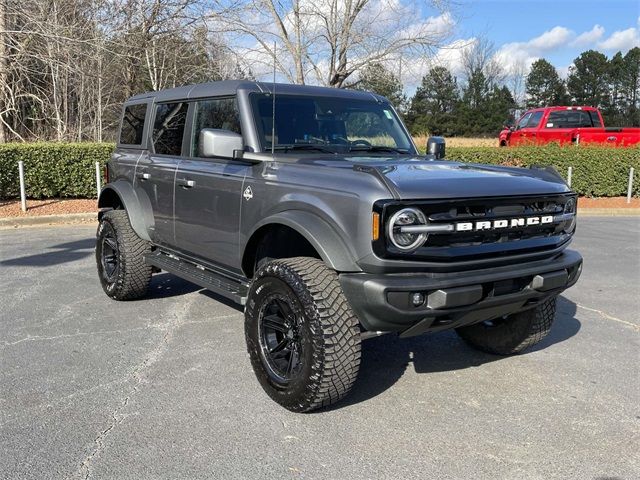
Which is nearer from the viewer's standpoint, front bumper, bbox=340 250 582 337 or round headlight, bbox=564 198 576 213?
front bumper, bbox=340 250 582 337

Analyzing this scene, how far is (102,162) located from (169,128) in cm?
863

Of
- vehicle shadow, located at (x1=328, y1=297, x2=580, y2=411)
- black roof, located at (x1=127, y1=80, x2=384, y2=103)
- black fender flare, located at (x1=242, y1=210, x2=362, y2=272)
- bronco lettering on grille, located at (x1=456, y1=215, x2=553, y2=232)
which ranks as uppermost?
black roof, located at (x1=127, y1=80, x2=384, y2=103)

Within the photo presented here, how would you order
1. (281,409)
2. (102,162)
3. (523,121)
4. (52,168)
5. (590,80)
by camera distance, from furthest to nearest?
1. (590,80)
2. (523,121)
3. (102,162)
4. (52,168)
5. (281,409)

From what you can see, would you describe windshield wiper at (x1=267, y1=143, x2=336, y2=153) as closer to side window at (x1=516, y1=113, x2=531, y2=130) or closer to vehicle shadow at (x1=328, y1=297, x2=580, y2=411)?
vehicle shadow at (x1=328, y1=297, x2=580, y2=411)

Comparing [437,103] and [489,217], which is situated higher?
[437,103]

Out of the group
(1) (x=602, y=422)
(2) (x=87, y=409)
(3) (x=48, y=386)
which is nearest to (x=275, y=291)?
(2) (x=87, y=409)

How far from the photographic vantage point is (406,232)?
304cm

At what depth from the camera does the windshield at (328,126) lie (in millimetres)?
4281

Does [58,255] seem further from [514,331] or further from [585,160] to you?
[585,160]

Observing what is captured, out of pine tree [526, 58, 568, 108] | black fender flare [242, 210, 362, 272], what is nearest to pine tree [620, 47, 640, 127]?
pine tree [526, 58, 568, 108]

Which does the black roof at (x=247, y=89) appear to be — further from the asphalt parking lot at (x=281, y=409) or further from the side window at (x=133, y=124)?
the asphalt parking lot at (x=281, y=409)

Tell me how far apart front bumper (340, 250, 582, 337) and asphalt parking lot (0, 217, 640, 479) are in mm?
637

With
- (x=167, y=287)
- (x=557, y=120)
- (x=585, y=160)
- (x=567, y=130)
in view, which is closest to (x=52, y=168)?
(x=167, y=287)

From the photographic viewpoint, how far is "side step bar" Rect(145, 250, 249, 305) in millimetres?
4152
